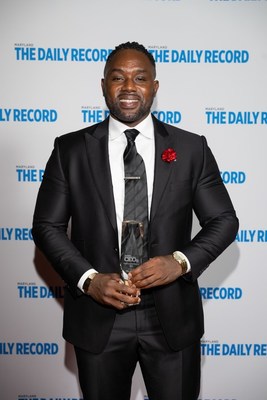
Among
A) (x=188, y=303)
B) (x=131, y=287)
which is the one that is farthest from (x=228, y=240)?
(x=131, y=287)

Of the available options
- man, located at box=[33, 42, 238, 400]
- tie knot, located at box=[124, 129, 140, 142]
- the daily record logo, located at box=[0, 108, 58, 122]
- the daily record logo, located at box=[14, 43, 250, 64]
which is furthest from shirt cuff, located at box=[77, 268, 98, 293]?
the daily record logo, located at box=[14, 43, 250, 64]

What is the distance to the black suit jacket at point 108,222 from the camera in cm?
178

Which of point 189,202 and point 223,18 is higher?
point 223,18

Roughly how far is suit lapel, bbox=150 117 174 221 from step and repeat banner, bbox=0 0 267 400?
86cm

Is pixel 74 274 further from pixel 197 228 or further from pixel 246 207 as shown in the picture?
pixel 246 207

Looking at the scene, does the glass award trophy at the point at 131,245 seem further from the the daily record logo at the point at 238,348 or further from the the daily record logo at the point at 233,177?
the the daily record logo at the point at 238,348

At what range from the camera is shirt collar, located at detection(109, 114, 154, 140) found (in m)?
1.88

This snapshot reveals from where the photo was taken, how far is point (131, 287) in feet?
5.26

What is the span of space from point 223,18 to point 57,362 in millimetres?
2380

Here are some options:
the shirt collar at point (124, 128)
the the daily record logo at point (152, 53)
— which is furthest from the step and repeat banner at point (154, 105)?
the shirt collar at point (124, 128)

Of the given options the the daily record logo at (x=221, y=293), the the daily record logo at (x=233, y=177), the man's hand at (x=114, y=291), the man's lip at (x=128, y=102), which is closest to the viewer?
the man's hand at (x=114, y=291)

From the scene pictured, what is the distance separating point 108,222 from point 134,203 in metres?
0.13

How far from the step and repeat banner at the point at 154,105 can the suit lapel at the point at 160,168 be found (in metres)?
0.86

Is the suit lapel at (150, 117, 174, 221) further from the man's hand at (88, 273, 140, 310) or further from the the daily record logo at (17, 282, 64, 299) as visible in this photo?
the the daily record logo at (17, 282, 64, 299)
